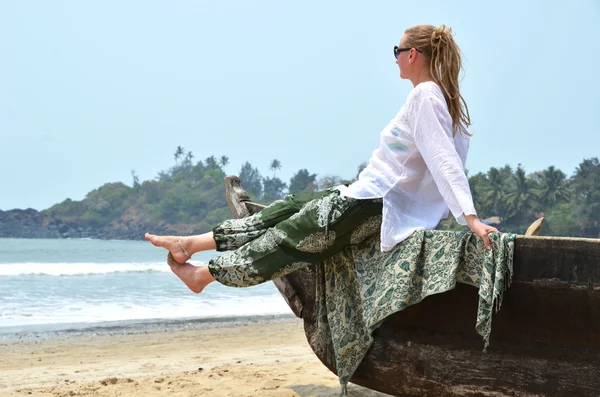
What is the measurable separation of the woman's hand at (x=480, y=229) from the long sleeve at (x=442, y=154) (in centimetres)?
3

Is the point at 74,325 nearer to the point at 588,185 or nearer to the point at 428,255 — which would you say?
the point at 428,255

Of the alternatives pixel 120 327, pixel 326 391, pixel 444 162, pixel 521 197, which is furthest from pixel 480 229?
pixel 521 197

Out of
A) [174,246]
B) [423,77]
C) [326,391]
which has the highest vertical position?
[423,77]

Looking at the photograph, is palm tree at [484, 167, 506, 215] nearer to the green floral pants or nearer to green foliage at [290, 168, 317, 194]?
green foliage at [290, 168, 317, 194]

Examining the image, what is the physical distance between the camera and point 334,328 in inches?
129

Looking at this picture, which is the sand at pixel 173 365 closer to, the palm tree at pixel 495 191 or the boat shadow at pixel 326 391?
the boat shadow at pixel 326 391

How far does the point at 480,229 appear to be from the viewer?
262 centimetres

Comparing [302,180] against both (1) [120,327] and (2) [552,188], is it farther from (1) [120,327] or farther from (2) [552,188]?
(1) [120,327]

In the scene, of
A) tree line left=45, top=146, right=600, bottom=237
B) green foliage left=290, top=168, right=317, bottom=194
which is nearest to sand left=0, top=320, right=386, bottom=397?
tree line left=45, top=146, right=600, bottom=237

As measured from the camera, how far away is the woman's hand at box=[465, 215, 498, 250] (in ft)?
8.54

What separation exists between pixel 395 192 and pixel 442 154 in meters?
0.30

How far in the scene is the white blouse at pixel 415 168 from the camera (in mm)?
2783

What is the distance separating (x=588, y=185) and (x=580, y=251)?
69.6 meters

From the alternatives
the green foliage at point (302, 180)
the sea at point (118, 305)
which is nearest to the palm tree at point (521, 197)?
the green foliage at point (302, 180)
